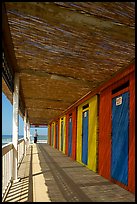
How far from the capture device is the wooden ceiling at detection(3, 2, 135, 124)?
261 cm

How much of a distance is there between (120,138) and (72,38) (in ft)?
8.62

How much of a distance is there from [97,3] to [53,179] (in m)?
4.34

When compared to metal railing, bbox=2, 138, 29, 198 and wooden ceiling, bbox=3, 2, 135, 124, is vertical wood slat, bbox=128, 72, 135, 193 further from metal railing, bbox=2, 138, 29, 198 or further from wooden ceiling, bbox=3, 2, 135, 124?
metal railing, bbox=2, 138, 29, 198

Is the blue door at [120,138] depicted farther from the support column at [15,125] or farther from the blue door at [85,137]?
the blue door at [85,137]

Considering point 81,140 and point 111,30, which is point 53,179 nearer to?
point 81,140

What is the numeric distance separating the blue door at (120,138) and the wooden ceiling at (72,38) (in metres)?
0.78

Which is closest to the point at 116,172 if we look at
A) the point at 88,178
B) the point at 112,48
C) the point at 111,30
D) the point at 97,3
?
the point at 88,178

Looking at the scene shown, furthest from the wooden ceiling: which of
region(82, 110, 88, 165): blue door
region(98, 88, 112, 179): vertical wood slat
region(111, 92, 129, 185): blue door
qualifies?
region(82, 110, 88, 165): blue door

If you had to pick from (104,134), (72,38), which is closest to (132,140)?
(104,134)

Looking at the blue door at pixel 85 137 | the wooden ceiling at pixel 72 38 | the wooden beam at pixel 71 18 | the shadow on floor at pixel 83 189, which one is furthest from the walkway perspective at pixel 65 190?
the wooden beam at pixel 71 18

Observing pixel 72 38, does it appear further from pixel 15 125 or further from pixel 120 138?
pixel 15 125

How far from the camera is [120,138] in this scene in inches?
194

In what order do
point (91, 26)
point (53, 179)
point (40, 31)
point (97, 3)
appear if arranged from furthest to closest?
point (53, 179) → point (40, 31) → point (91, 26) → point (97, 3)

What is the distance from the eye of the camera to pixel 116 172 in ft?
16.5
